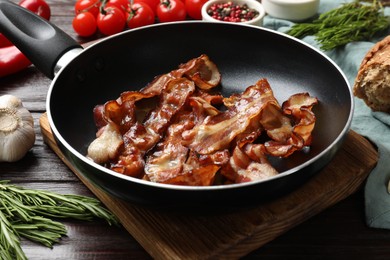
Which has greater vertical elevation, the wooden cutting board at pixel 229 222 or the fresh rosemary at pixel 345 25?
the fresh rosemary at pixel 345 25

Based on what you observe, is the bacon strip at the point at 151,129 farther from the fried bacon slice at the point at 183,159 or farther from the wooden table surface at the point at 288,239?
the wooden table surface at the point at 288,239

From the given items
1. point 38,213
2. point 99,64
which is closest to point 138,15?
point 99,64

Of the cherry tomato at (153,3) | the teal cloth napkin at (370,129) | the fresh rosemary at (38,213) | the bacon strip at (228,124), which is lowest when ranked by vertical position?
the cherry tomato at (153,3)

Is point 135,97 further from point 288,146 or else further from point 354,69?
point 354,69

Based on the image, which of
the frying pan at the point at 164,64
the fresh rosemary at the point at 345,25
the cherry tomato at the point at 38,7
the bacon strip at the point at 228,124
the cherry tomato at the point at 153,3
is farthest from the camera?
the cherry tomato at the point at 153,3

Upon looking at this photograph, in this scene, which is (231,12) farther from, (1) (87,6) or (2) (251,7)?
(1) (87,6)

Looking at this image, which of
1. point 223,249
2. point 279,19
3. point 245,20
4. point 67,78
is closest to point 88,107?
point 67,78

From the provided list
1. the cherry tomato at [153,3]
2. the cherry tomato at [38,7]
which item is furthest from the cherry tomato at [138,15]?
the cherry tomato at [38,7]

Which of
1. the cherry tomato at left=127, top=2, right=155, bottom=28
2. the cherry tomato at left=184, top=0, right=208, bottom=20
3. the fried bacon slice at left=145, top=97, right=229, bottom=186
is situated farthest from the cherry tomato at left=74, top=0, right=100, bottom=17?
the fried bacon slice at left=145, top=97, right=229, bottom=186
